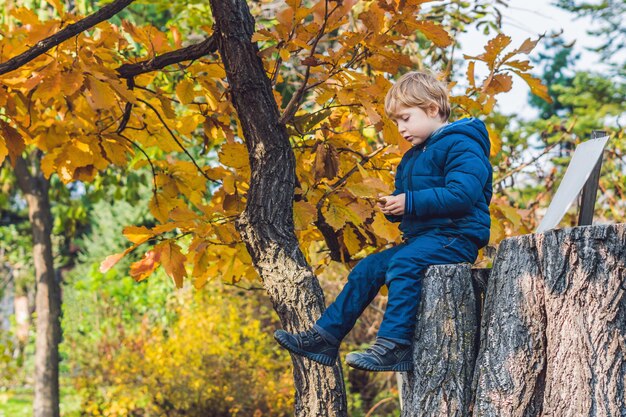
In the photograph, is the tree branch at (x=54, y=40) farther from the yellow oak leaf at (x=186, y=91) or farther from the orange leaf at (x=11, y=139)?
the yellow oak leaf at (x=186, y=91)

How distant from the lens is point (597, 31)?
49.4ft

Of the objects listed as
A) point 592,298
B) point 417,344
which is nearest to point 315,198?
point 417,344

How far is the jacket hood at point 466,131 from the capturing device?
7.29 ft

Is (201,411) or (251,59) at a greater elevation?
(251,59)

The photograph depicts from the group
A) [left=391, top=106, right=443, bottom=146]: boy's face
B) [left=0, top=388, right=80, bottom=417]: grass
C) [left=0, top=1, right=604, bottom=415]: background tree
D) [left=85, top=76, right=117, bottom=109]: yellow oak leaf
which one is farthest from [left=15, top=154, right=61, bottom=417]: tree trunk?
[left=391, top=106, right=443, bottom=146]: boy's face

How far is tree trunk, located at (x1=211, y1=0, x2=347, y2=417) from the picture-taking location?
2.38 meters

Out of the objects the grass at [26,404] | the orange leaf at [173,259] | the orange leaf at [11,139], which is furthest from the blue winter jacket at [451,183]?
the grass at [26,404]

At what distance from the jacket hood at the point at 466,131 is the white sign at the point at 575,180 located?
0.27m

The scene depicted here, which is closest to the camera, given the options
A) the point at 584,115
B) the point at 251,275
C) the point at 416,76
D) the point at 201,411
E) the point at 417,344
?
the point at 417,344

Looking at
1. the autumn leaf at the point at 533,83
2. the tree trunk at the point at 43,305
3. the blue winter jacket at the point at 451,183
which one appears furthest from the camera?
the tree trunk at the point at 43,305

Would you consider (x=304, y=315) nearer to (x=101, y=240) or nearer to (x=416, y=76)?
(x=416, y=76)

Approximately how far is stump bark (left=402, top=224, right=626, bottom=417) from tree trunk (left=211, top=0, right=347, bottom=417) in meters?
0.42

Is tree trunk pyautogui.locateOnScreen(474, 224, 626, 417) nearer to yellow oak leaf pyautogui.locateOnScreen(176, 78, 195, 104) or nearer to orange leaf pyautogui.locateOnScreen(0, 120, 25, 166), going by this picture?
yellow oak leaf pyautogui.locateOnScreen(176, 78, 195, 104)

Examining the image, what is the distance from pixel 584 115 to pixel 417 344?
13.1 metres
